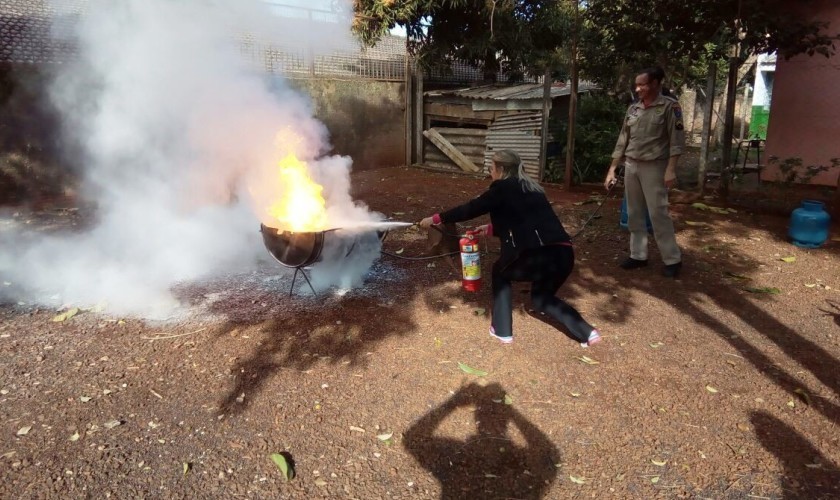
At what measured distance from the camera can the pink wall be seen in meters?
9.74

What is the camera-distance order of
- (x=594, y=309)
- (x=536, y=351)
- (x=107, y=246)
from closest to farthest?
1. (x=536, y=351)
2. (x=594, y=309)
3. (x=107, y=246)

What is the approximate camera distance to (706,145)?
347 inches

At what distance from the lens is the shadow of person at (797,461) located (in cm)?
273

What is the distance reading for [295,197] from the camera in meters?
5.23

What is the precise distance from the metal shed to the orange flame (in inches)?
280

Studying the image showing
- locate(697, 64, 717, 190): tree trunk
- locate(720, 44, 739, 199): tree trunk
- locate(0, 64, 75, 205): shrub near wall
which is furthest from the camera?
locate(0, 64, 75, 205): shrub near wall

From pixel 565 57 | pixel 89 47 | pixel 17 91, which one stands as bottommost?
pixel 17 91

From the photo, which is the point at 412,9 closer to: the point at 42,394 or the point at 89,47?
the point at 89,47

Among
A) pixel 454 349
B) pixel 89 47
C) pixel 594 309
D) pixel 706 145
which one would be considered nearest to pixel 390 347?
pixel 454 349

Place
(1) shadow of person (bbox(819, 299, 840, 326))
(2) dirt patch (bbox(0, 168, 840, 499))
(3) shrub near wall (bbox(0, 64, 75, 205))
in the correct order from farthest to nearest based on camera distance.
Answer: (3) shrub near wall (bbox(0, 64, 75, 205)) → (1) shadow of person (bbox(819, 299, 840, 326)) → (2) dirt patch (bbox(0, 168, 840, 499))

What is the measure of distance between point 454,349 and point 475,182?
25.9 feet

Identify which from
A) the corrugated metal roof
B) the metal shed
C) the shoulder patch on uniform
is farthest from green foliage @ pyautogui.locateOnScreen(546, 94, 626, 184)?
the shoulder patch on uniform

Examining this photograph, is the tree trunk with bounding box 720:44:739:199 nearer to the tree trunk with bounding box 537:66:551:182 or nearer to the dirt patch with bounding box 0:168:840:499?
the tree trunk with bounding box 537:66:551:182

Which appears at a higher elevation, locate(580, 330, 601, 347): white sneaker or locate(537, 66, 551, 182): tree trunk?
locate(537, 66, 551, 182): tree trunk
